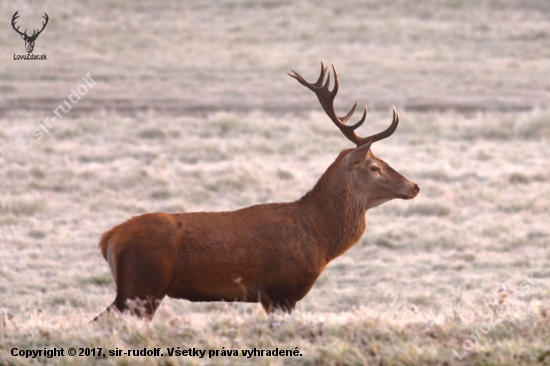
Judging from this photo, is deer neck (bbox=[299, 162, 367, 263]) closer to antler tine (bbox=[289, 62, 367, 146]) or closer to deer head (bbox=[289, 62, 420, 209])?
deer head (bbox=[289, 62, 420, 209])

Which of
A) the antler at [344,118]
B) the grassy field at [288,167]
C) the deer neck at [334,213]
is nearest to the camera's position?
the grassy field at [288,167]

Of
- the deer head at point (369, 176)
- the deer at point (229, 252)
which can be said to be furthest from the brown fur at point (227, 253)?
the deer head at point (369, 176)

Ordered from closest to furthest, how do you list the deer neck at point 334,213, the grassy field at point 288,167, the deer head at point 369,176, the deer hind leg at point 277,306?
the grassy field at point 288,167, the deer hind leg at point 277,306, the deer neck at point 334,213, the deer head at point 369,176

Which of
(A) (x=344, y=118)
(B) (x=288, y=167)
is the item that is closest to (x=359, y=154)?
(A) (x=344, y=118)

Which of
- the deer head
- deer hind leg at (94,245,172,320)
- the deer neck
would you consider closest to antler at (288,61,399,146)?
the deer head

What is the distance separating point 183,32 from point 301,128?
21.5m

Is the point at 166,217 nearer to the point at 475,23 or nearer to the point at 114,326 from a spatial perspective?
the point at 114,326

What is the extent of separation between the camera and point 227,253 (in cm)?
670

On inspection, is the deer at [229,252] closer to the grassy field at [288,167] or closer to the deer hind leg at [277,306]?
the deer hind leg at [277,306]

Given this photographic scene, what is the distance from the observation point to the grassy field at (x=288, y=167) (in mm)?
6172

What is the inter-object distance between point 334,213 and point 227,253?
46.7 inches

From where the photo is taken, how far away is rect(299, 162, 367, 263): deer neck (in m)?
7.25

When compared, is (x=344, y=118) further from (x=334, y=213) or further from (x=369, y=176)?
(x=334, y=213)

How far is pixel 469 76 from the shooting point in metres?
32.7
